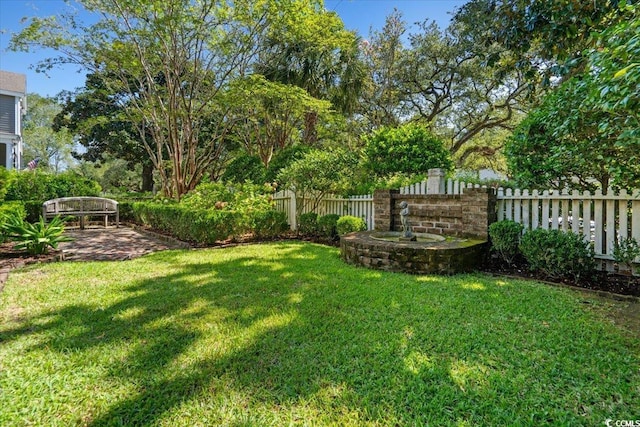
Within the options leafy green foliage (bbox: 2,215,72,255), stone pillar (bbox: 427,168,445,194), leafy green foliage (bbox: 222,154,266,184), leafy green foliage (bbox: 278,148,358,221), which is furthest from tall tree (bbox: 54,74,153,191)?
stone pillar (bbox: 427,168,445,194)

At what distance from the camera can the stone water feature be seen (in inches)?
180

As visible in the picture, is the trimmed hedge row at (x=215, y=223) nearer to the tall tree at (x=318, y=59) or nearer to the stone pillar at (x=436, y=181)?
the stone pillar at (x=436, y=181)

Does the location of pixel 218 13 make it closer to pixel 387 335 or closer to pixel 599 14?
pixel 599 14

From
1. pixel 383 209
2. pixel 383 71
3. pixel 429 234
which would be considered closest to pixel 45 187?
pixel 383 209

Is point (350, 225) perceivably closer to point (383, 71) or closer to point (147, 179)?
point (383, 71)

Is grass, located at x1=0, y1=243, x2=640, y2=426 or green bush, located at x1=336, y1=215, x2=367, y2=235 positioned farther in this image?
green bush, located at x1=336, y1=215, x2=367, y2=235

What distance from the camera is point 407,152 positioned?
8.07 m

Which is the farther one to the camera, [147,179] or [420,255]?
[147,179]

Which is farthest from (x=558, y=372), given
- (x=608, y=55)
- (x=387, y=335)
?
(x=608, y=55)

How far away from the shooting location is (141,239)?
799 centimetres

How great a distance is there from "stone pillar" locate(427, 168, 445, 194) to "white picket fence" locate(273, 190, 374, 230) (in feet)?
5.00

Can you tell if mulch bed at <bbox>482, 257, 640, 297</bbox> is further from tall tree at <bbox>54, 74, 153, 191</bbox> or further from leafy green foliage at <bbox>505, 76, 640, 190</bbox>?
tall tree at <bbox>54, 74, 153, 191</bbox>

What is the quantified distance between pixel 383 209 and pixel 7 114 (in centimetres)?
1928

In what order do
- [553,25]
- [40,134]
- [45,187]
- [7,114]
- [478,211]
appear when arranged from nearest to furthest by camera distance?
[553,25], [478,211], [45,187], [7,114], [40,134]
